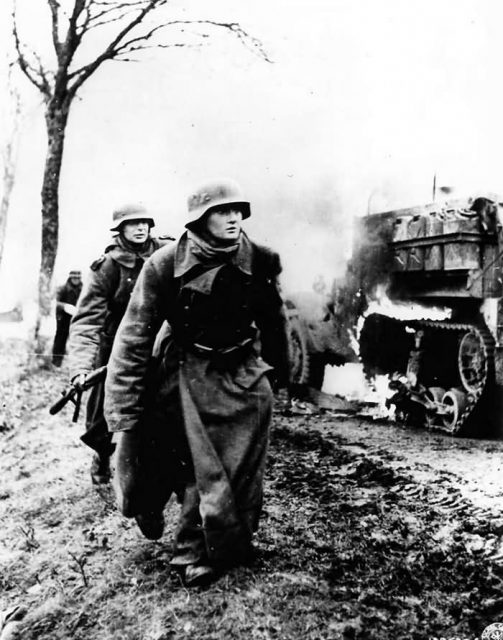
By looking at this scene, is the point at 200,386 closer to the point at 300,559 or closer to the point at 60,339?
the point at 300,559

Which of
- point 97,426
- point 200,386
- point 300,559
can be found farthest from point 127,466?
point 97,426

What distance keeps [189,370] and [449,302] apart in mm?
6318

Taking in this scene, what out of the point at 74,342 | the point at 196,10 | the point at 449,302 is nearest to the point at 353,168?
the point at 196,10

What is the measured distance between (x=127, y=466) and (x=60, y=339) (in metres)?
9.31

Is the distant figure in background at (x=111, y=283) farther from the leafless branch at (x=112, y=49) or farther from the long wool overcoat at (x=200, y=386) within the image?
the leafless branch at (x=112, y=49)

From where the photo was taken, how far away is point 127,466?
153 inches

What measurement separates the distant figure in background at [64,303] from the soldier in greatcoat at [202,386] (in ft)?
27.7

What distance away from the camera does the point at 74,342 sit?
5.39 metres

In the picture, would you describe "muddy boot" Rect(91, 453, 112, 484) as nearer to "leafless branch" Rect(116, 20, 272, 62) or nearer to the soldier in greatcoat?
the soldier in greatcoat

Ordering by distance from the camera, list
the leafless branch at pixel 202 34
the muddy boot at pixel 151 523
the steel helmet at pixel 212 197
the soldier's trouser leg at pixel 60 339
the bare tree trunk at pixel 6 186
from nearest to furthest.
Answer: the steel helmet at pixel 212 197
the muddy boot at pixel 151 523
the leafless branch at pixel 202 34
the soldier's trouser leg at pixel 60 339
the bare tree trunk at pixel 6 186

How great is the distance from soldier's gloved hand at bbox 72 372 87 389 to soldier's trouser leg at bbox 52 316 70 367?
768 centimetres

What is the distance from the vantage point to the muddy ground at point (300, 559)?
3.37 metres

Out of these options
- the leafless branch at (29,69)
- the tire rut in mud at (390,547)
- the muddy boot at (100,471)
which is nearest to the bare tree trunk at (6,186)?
the leafless branch at (29,69)

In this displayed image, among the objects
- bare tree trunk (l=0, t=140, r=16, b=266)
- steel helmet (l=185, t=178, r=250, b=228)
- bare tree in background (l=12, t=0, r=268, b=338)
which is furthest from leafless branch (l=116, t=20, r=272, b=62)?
bare tree trunk (l=0, t=140, r=16, b=266)
